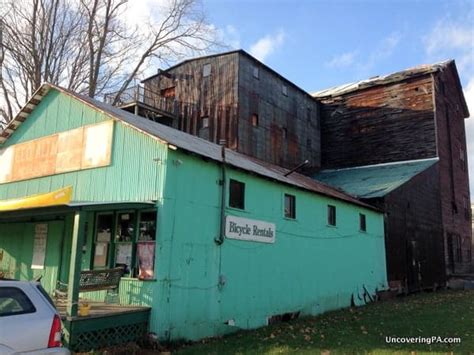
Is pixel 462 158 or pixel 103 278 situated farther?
pixel 462 158

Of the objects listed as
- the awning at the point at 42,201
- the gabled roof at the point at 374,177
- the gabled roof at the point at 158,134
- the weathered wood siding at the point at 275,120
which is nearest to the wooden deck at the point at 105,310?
the awning at the point at 42,201

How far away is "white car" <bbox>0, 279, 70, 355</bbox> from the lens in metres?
5.40

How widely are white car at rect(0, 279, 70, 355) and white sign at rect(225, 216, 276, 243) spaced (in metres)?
6.50

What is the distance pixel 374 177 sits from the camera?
26.1 metres

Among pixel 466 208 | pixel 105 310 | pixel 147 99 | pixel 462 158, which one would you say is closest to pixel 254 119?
pixel 147 99

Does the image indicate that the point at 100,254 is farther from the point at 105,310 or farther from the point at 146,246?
the point at 105,310

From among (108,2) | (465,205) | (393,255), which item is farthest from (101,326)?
(465,205)

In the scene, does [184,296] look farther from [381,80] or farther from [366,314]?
[381,80]

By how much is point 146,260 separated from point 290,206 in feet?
20.1

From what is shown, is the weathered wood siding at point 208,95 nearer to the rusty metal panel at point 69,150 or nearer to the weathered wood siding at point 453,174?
the rusty metal panel at point 69,150

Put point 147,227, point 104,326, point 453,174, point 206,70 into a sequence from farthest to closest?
1. point 453,174
2. point 206,70
3. point 147,227
4. point 104,326

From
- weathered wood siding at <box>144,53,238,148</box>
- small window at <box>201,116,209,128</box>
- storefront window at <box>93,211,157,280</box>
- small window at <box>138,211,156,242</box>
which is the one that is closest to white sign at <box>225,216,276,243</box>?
small window at <box>138,211,156,242</box>

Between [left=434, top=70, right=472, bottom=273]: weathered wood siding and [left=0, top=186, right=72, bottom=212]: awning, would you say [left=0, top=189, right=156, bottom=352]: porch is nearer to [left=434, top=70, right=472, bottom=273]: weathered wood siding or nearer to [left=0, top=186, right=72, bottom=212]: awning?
[left=0, top=186, right=72, bottom=212]: awning

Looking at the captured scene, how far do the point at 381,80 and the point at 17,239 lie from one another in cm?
2507
